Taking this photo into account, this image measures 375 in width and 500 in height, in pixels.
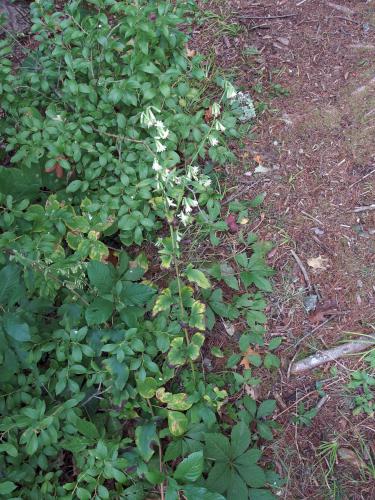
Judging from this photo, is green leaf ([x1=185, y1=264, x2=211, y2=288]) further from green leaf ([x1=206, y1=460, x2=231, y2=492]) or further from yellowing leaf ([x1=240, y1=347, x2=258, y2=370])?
green leaf ([x1=206, y1=460, x2=231, y2=492])

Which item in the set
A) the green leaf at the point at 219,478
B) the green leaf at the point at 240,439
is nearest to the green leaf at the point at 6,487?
the green leaf at the point at 219,478

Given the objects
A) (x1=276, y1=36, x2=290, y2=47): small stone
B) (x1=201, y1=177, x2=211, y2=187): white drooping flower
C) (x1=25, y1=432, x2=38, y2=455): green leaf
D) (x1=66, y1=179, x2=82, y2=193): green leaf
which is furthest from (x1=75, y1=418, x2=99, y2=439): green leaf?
(x1=276, y1=36, x2=290, y2=47): small stone

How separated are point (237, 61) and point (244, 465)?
→ 265 centimetres

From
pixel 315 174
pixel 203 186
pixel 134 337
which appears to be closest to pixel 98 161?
pixel 203 186

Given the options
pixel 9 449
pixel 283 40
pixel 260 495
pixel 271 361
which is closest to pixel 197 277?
pixel 271 361

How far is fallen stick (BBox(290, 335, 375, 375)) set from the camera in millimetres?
2637

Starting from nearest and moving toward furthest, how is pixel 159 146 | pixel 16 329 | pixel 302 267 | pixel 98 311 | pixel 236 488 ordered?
pixel 16 329 → pixel 236 488 → pixel 98 311 → pixel 159 146 → pixel 302 267

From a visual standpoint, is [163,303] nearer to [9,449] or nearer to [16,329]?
[16,329]

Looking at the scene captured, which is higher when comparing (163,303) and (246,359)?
(163,303)

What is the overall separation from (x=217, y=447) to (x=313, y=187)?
1.67 meters

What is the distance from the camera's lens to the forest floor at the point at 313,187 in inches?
97.3

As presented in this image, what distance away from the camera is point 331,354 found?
8.68ft

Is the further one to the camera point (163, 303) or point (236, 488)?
point (163, 303)

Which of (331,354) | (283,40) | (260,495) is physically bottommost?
(260,495)
